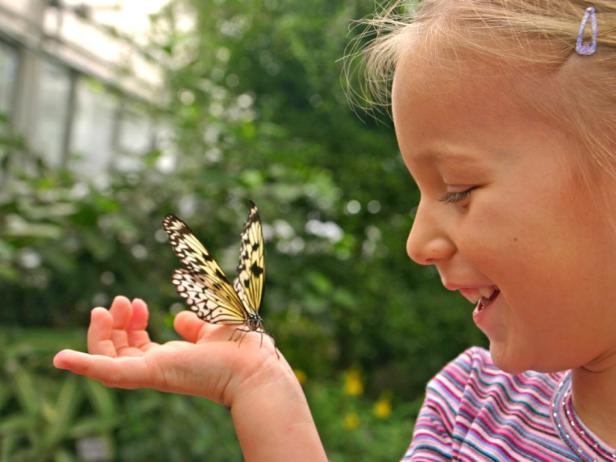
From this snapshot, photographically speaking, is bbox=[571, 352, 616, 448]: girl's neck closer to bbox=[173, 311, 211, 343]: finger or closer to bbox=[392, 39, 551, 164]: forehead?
bbox=[392, 39, 551, 164]: forehead

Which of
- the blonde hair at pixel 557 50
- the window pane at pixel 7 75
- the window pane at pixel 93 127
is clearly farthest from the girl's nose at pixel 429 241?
the window pane at pixel 93 127

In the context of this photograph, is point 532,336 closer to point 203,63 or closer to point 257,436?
point 257,436

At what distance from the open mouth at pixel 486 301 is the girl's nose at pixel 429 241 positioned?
0.06 meters

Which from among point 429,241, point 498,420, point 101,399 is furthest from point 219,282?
point 101,399

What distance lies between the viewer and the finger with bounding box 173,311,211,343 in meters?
1.07

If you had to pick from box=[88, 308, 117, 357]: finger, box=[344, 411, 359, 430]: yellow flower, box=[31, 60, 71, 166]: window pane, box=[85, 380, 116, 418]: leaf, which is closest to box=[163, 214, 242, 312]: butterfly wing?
box=[88, 308, 117, 357]: finger

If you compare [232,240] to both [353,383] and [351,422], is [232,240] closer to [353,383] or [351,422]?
[351,422]

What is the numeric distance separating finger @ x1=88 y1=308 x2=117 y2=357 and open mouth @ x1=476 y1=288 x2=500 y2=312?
1.37ft

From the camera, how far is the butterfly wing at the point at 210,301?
3.35 ft

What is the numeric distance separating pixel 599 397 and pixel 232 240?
7.26 ft

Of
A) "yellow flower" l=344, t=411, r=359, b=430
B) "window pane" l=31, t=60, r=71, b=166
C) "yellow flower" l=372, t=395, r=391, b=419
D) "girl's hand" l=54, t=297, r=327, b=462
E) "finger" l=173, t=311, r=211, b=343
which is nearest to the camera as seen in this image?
"girl's hand" l=54, t=297, r=327, b=462

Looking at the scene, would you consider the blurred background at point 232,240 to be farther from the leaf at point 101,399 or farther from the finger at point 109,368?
the finger at point 109,368

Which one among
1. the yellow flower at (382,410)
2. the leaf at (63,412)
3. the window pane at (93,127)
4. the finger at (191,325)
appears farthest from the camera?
the window pane at (93,127)

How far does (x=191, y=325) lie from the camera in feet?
3.52
